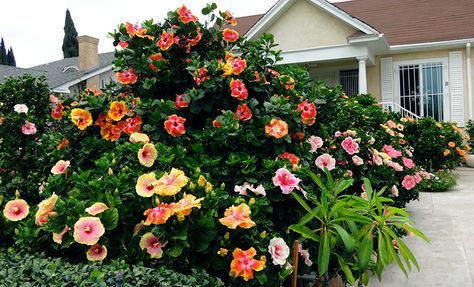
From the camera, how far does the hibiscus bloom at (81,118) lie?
10.6ft

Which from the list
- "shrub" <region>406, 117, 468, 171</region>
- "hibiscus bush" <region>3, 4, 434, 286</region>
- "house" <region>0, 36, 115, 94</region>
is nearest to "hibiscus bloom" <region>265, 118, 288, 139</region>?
"hibiscus bush" <region>3, 4, 434, 286</region>

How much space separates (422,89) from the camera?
14.7 metres

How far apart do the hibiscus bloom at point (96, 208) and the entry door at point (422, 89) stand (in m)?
14.0

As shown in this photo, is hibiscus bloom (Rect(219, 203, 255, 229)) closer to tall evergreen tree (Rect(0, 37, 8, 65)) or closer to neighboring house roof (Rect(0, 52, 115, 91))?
neighboring house roof (Rect(0, 52, 115, 91))

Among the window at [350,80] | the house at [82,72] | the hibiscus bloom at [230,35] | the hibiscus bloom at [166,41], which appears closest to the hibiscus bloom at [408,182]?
the hibiscus bloom at [230,35]

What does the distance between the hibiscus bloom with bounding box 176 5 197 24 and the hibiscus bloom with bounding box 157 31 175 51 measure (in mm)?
174

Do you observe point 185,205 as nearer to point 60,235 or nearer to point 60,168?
point 60,235

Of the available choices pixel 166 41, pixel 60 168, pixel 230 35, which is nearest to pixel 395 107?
pixel 230 35

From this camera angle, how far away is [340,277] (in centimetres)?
367

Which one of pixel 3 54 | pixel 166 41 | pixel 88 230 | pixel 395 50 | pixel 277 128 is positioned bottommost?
pixel 88 230

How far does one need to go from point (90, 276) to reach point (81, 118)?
1604 mm

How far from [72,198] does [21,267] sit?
0.43 meters

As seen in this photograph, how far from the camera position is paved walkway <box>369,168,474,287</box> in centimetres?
409

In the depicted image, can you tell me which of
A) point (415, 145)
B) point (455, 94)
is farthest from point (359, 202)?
point (455, 94)
